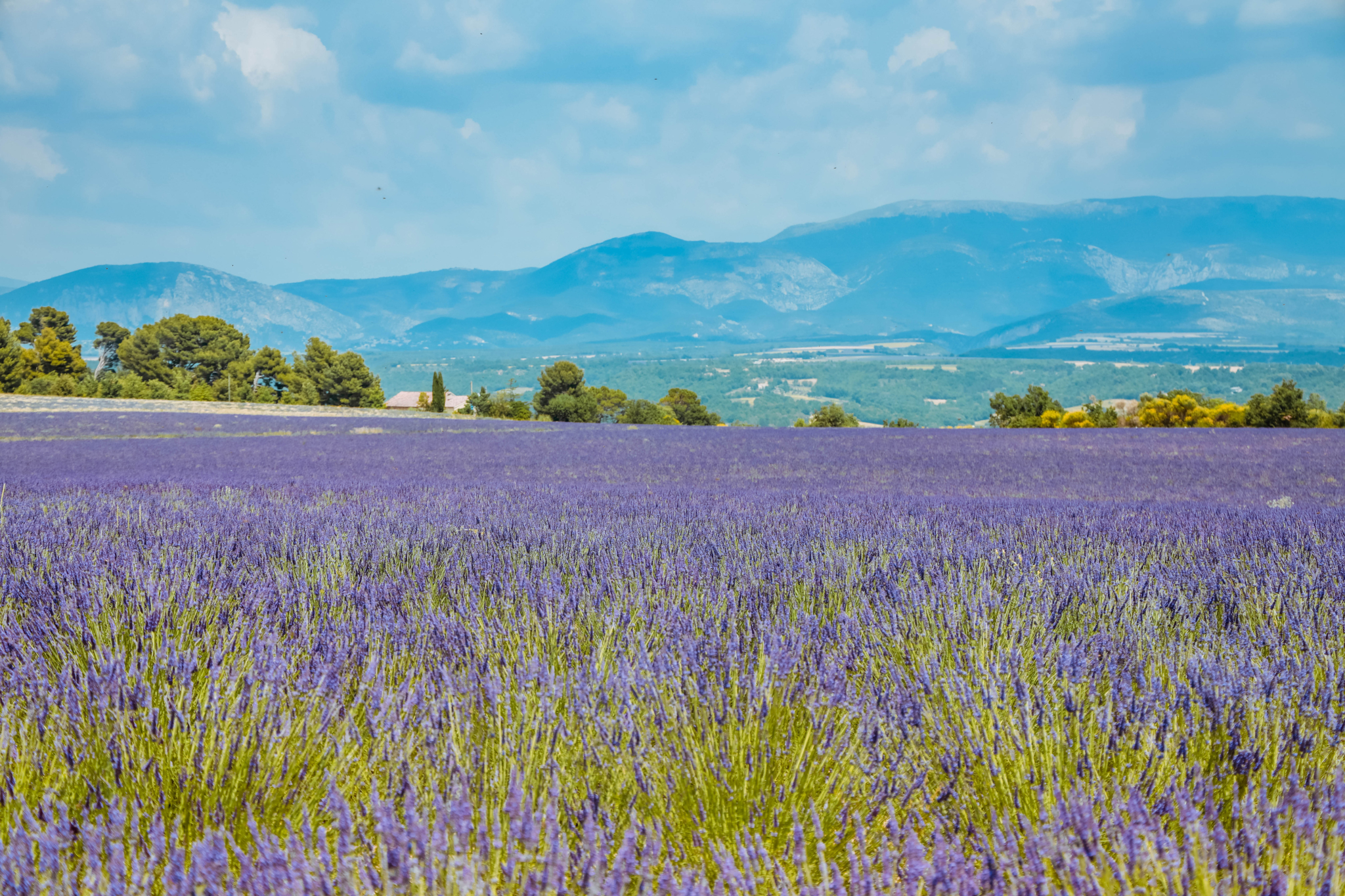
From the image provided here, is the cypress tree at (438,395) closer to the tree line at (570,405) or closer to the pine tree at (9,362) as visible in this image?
the tree line at (570,405)

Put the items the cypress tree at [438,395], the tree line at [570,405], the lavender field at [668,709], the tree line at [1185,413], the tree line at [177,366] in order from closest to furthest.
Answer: the lavender field at [668,709]
the tree line at [1185,413]
the tree line at [570,405]
the tree line at [177,366]
the cypress tree at [438,395]

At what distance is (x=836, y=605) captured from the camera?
8.97 ft

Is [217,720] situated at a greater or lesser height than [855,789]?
greater

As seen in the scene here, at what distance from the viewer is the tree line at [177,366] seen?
49.6 m

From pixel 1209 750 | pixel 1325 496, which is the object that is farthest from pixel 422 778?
pixel 1325 496

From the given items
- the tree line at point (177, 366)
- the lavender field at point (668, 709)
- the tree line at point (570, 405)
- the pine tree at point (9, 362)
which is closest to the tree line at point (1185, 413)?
the tree line at point (570, 405)

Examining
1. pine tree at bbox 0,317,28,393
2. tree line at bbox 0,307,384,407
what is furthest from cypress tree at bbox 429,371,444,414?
pine tree at bbox 0,317,28,393

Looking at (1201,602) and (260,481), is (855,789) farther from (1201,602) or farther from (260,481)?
(260,481)

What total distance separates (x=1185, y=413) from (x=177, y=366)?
67355 mm

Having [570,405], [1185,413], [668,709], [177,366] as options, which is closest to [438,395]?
[570,405]

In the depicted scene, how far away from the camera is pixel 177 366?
6494cm

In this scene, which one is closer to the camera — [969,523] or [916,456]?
[969,523]

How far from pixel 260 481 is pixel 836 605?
Answer: 7125 mm

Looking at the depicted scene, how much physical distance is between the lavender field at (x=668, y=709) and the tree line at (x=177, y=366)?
49915 millimetres
